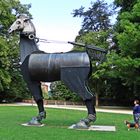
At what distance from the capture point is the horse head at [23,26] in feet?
53.2

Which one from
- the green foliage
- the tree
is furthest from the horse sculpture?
the green foliage

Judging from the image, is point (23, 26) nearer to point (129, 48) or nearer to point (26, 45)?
point (26, 45)

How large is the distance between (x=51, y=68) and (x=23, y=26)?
217 cm

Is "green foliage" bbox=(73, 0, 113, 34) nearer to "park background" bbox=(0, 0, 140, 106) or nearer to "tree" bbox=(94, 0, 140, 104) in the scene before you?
"park background" bbox=(0, 0, 140, 106)

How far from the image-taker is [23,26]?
16.3 meters

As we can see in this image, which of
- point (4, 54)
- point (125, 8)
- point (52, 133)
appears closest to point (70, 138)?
point (52, 133)

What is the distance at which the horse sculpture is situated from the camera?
15.2 metres

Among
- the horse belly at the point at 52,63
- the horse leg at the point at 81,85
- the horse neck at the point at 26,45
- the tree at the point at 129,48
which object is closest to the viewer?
the horse leg at the point at 81,85

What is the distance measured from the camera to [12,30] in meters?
16.2

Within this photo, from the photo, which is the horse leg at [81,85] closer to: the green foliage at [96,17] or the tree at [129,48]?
the tree at [129,48]

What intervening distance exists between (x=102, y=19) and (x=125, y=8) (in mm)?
16727

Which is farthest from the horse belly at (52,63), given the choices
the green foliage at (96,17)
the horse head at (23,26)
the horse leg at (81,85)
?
the green foliage at (96,17)

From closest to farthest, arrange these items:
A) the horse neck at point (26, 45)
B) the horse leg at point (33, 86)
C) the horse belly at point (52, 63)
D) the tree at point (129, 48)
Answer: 1. the horse belly at point (52, 63)
2. the horse leg at point (33, 86)
3. the horse neck at point (26, 45)
4. the tree at point (129, 48)

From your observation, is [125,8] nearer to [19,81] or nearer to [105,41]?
[105,41]
